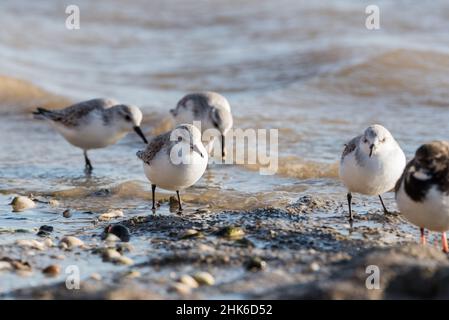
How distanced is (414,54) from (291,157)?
5.61 meters

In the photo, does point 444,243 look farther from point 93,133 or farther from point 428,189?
point 93,133

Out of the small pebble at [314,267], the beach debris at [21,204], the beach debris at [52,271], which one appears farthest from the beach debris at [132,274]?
the beach debris at [21,204]

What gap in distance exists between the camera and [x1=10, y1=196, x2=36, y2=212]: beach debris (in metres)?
8.27

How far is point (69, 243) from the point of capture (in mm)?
6723

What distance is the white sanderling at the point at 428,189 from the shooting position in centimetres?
590

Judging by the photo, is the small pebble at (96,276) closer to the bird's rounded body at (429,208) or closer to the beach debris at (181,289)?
the beach debris at (181,289)

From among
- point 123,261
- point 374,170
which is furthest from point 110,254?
point 374,170

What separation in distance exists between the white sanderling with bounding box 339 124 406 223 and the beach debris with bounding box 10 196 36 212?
3.28 m

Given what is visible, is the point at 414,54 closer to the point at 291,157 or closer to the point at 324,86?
the point at 324,86

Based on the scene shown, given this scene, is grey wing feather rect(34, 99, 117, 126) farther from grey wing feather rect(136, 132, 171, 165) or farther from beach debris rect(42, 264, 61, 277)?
beach debris rect(42, 264, 61, 277)

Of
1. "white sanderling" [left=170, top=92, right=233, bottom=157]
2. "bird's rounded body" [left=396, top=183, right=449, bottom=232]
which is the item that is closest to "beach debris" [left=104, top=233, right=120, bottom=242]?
"bird's rounded body" [left=396, top=183, right=449, bottom=232]

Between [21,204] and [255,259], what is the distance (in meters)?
3.25
